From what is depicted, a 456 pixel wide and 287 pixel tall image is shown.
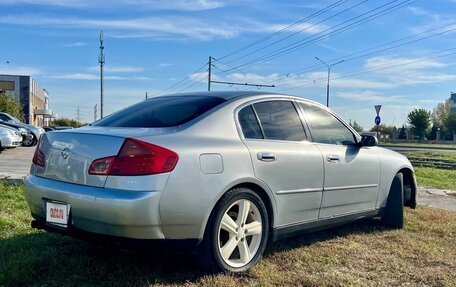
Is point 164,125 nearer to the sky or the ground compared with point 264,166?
nearer to the sky

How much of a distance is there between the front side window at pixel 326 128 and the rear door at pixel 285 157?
19 cm

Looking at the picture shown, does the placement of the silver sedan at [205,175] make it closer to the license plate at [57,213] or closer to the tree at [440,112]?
the license plate at [57,213]

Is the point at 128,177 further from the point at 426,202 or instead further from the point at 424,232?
the point at 426,202

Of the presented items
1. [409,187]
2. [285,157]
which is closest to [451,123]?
[409,187]

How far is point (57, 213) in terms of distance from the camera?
355cm

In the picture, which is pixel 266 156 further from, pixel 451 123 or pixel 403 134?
pixel 403 134

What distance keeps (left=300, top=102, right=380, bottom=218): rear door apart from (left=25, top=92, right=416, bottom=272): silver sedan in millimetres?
15

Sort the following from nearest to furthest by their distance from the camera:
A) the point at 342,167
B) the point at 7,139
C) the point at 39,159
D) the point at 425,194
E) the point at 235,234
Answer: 1. the point at 235,234
2. the point at 39,159
3. the point at 342,167
4. the point at 425,194
5. the point at 7,139

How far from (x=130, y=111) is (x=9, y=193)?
3.36 metres

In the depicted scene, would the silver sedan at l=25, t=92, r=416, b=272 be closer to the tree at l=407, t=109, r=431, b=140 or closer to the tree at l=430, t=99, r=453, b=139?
the tree at l=407, t=109, r=431, b=140

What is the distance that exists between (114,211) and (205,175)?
698 mm

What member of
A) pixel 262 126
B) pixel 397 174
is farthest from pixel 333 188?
pixel 397 174

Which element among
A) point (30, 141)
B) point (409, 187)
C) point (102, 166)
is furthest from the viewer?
point (30, 141)

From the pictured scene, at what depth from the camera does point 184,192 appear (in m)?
3.35
